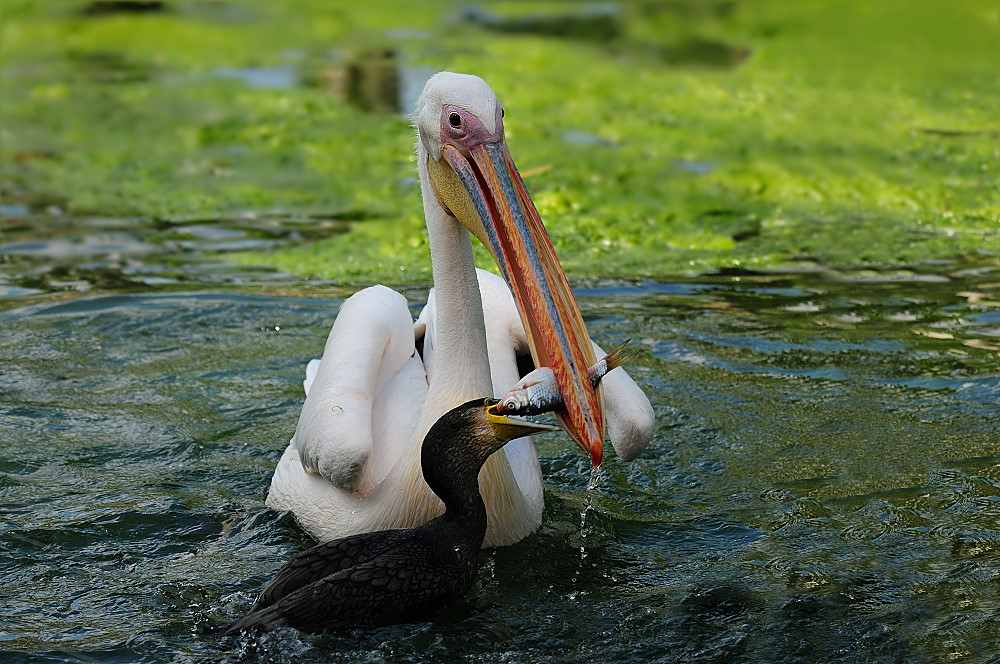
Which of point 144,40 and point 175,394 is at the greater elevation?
point 144,40

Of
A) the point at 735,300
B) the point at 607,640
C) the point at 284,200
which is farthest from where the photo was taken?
the point at 284,200

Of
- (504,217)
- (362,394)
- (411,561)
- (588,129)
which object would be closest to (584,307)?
(362,394)

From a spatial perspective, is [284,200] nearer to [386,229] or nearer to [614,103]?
[386,229]

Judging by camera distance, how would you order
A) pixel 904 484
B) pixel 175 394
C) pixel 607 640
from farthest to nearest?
1. pixel 175 394
2. pixel 904 484
3. pixel 607 640

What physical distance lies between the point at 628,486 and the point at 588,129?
4.84 metres

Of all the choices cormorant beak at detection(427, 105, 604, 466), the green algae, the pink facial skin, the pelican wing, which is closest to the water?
the pelican wing

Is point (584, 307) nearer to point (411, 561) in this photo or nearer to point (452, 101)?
point (452, 101)

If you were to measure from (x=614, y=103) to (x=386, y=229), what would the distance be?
2.76 metres

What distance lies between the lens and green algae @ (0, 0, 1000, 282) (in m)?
7.07

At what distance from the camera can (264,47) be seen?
1122 cm

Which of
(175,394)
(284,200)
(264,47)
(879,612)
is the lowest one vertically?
(879,612)

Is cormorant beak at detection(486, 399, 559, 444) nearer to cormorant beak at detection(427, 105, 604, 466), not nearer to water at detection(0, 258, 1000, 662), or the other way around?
cormorant beak at detection(427, 105, 604, 466)

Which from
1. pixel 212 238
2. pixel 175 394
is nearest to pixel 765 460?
pixel 175 394

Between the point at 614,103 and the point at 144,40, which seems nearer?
the point at 614,103
